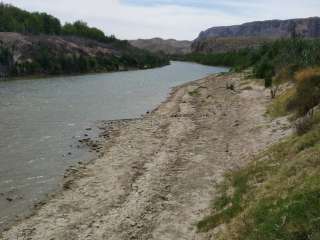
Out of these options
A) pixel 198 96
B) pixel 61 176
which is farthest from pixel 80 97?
pixel 61 176

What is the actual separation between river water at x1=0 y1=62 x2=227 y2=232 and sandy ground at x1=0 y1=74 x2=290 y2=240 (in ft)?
6.11

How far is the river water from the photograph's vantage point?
84.7 ft

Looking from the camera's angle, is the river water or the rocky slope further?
the rocky slope

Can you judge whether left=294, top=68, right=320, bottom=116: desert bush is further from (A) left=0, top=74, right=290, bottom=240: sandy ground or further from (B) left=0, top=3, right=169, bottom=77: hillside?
(B) left=0, top=3, right=169, bottom=77: hillside

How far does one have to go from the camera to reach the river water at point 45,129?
84.7 ft

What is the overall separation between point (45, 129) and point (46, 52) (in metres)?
101

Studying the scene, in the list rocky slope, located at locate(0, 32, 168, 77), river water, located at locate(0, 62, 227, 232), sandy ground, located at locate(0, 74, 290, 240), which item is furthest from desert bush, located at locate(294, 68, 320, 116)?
rocky slope, located at locate(0, 32, 168, 77)

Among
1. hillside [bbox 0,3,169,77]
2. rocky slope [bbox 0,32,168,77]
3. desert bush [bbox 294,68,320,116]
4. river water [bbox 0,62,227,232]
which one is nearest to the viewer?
river water [bbox 0,62,227,232]

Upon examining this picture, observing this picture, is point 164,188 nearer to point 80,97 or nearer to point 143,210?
point 143,210

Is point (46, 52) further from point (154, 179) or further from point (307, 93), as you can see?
point (154, 179)

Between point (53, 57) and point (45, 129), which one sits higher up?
point (53, 57)

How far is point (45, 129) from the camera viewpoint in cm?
4369

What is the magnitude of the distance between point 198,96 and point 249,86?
7267 millimetres

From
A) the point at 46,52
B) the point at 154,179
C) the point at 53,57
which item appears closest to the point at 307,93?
the point at 154,179
